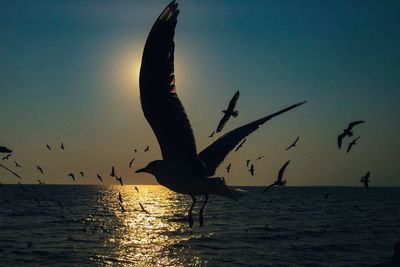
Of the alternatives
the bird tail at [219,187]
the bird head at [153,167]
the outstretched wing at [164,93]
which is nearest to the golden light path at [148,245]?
the bird tail at [219,187]

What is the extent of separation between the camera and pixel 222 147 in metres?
7.91

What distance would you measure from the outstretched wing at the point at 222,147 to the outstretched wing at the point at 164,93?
99cm

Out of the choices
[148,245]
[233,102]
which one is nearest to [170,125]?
[233,102]

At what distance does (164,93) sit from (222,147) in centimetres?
201

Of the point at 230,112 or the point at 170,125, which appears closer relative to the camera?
the point at 170,125

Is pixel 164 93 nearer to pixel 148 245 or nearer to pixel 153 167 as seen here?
pixel 153 167

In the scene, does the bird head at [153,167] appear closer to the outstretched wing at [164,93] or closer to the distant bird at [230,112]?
the outstretched wing at [164,93]

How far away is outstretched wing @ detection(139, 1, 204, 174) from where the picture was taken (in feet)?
19.3

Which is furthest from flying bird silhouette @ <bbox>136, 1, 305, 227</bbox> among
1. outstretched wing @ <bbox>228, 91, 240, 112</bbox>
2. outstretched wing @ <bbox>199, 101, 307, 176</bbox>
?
outstretched wing @ <bbox>228, 91, 240, 112</bbox>

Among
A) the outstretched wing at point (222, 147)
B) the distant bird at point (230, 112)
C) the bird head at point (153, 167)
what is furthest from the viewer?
the distant bird at point (230, 112)

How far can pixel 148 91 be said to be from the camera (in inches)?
251

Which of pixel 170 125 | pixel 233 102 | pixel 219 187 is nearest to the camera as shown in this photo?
pixel 170 125

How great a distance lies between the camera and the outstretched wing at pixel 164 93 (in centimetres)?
588

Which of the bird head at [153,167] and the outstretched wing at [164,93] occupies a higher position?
the outstretched wing at [164,93]
